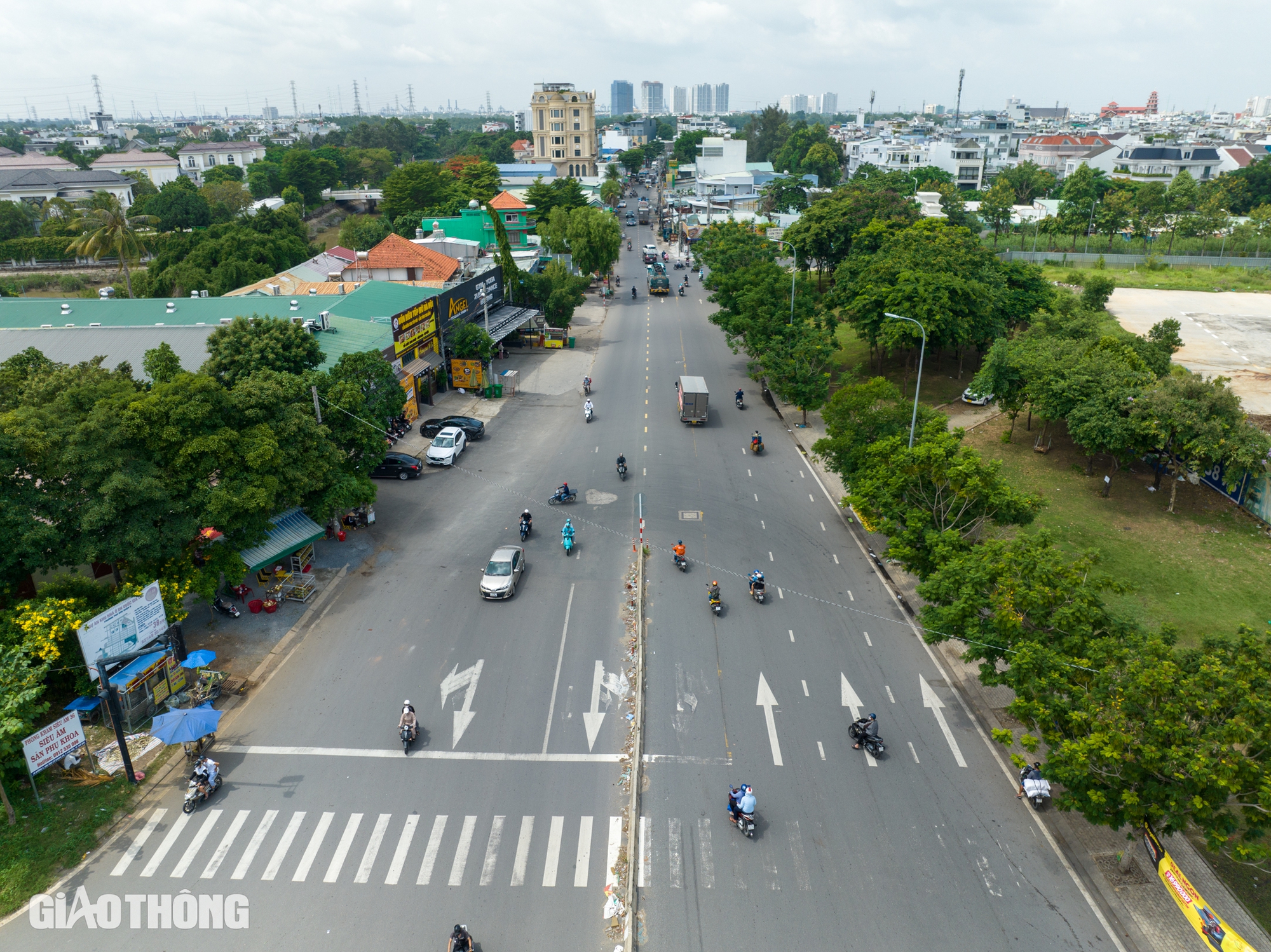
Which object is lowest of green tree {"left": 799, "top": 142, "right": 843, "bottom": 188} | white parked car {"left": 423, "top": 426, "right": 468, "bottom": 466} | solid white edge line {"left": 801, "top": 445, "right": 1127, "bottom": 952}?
solid white edge line {"left": 801, "top": 445, "right": 1127, "bottom": 952}

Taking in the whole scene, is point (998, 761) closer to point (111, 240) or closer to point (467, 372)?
point (467, 372)

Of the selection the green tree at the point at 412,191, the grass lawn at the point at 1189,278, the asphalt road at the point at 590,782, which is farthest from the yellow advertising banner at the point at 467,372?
the green tree at the point at 412,191

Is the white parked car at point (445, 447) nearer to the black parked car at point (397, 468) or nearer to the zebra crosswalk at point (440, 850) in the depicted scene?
the black parked car at point (397, 468)

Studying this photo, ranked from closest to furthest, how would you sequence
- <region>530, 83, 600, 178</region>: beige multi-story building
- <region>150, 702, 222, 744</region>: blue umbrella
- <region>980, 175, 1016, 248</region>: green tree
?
<region>150, 702, 222, 744</region>: blue umbrella → <region>980, 175, 1016, 248</region>: green tree → <region>530, 83, 600, 178</region>: beige multi-story building

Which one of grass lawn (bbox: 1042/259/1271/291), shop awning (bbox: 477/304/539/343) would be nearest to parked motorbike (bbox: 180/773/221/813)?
shop awning (bbox: 477/304/539/343)

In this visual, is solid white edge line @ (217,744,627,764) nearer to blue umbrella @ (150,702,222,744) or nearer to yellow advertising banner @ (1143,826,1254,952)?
blue umbrella @ (150,702,222,744)

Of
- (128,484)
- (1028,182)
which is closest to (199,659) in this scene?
(128,484)

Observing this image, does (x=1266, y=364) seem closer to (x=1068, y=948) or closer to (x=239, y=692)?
(x=1068, y=948)
